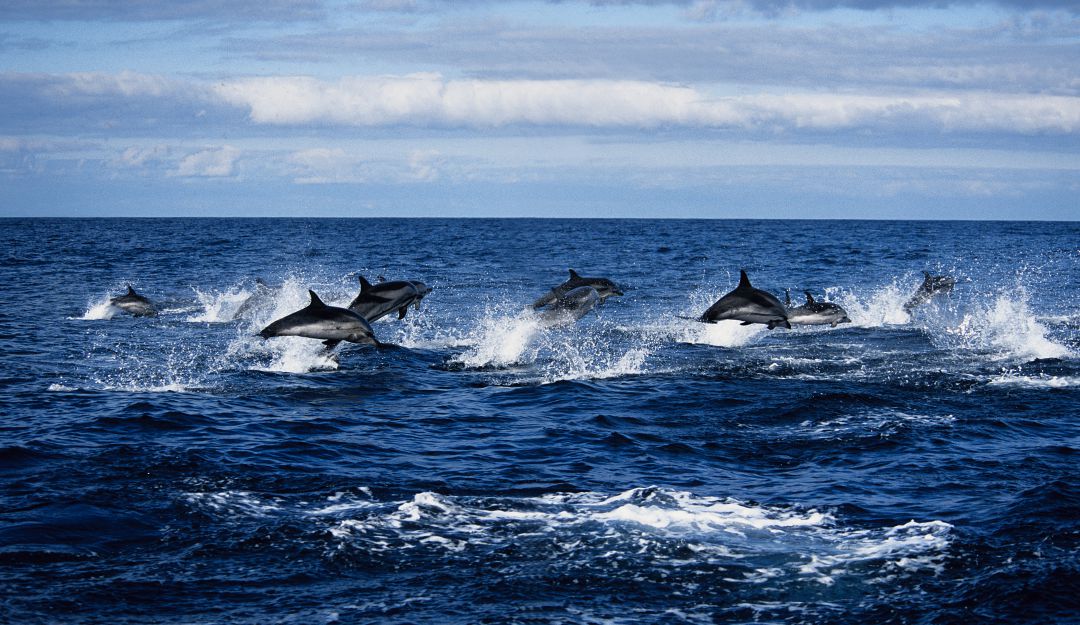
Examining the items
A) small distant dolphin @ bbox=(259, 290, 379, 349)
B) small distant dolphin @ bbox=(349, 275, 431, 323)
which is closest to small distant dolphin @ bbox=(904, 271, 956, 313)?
small distant dolphin @ bbox=(349, 275, 431, 323)

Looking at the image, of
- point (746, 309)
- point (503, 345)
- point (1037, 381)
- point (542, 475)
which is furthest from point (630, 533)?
point (503, 345)

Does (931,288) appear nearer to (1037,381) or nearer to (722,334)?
(722,334)

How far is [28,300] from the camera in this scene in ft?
111

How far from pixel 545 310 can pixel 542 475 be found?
8350 millimetres

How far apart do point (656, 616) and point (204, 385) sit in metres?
11.7

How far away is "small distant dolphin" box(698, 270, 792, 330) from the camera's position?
18.1m

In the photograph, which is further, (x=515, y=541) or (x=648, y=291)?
(x=648, y=291)

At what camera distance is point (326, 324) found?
55.1 ft

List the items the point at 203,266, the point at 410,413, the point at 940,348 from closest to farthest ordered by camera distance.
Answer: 1. the point at 410,413
2. the point at 940,348
3. the point at 203,266

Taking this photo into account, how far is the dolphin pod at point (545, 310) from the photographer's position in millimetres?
16734

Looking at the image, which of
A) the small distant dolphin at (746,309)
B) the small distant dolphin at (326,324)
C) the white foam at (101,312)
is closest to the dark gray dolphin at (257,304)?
the white foam at (101,312)

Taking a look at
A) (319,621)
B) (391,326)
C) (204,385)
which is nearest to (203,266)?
(391,326)

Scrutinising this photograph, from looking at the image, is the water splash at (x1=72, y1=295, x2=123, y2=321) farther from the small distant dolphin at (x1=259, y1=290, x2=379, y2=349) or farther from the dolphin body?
the small distant dolphin at (x1=259, y1=290, x2=379, y2=349)

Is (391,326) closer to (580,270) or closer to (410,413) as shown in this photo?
(410,413)
